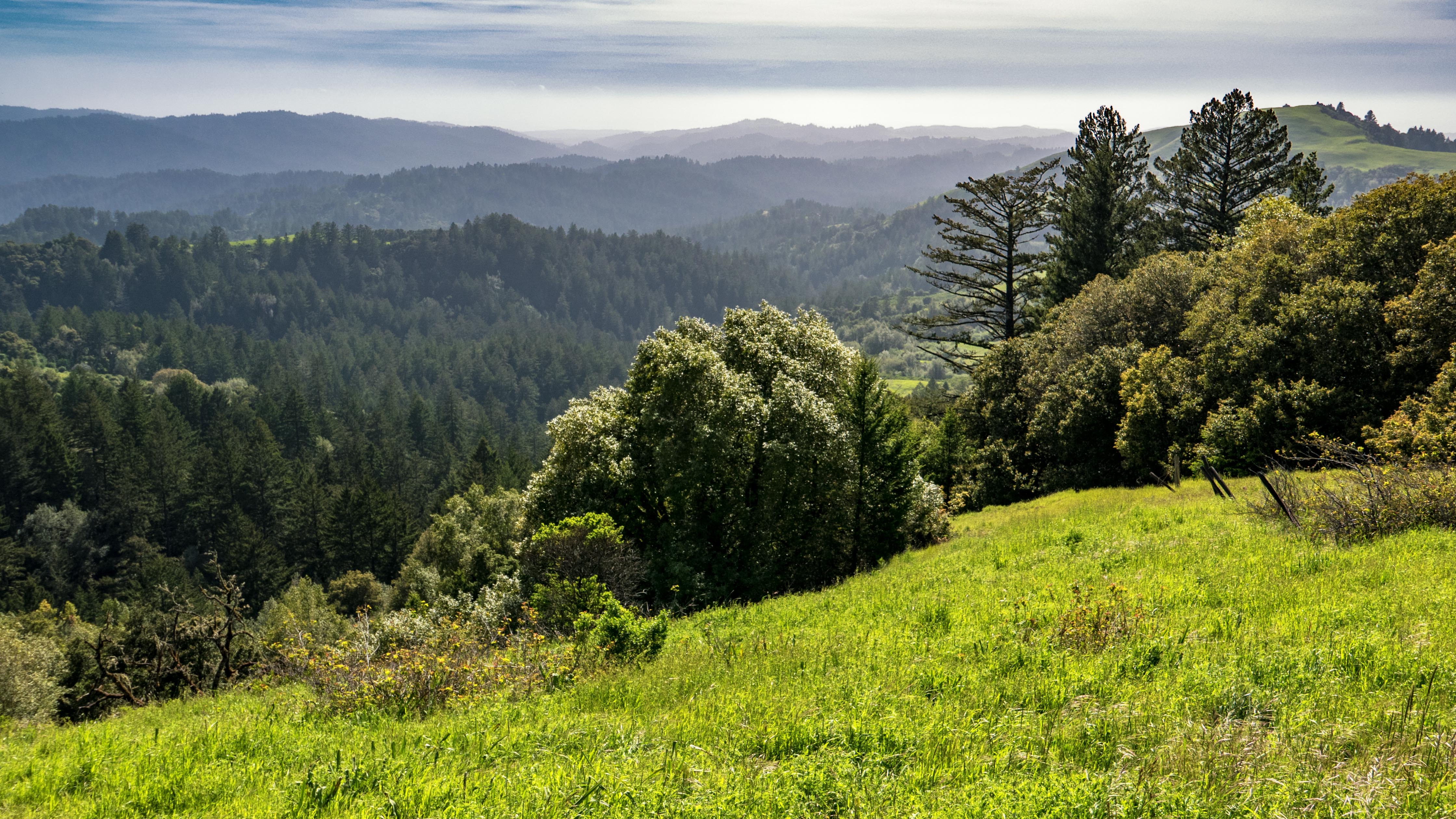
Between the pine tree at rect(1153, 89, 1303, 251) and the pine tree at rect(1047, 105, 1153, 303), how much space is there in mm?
2199

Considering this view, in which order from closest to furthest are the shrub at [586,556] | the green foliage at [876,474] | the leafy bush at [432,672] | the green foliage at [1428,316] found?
the leafy bush at [432,672] → the green foliage at [1428,316] → the shrub at [586,556] → the green foliage at [876,474]

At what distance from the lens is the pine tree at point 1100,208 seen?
5112cm

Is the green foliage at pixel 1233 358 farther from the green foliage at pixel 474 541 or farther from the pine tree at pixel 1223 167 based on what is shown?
the green foliage at pixel 474 541

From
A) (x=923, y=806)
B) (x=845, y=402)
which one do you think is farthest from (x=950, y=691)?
(x=845, y=402)

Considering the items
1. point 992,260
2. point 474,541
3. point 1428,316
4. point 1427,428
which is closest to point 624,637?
point 1427,428

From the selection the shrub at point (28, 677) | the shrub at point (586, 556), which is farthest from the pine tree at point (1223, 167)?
the shrub at point (28, 677)

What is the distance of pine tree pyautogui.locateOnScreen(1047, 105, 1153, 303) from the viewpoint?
168 feet

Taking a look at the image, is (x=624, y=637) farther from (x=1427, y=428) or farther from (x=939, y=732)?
(x=1427, y=428)

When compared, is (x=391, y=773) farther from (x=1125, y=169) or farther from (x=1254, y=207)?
(x=1125, y=169)

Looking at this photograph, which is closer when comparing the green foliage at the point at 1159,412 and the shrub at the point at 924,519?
the shrub at the point at 924,519

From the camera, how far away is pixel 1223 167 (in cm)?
4928

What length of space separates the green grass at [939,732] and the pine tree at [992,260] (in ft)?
129

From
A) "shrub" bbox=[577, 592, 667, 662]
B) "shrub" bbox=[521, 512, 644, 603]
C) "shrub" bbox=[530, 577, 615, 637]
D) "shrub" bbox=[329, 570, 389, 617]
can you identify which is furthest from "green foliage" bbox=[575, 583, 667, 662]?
"shrub" bbox=[329, 570, 389, 617]

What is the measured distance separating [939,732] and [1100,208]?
5332cm
